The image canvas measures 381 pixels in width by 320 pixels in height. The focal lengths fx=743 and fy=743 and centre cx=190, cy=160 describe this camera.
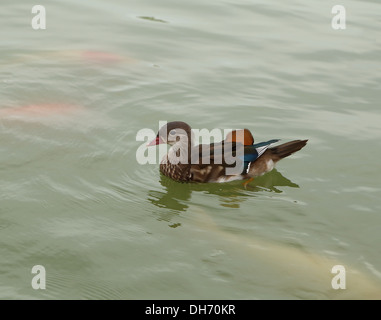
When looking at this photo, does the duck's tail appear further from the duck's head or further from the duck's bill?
the duck's bill

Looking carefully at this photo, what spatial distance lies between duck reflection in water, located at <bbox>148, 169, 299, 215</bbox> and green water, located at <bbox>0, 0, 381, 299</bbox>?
3 cm

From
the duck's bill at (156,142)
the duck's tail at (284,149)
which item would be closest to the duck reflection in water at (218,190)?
the duck's tail at (284,149)

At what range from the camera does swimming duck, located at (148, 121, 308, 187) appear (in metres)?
8.43

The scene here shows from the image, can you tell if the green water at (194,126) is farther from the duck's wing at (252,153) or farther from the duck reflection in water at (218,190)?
the duck's wing at (252,153)

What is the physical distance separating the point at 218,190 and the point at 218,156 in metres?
0.40

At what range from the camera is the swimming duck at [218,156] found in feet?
27.7

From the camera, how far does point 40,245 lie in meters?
6.68

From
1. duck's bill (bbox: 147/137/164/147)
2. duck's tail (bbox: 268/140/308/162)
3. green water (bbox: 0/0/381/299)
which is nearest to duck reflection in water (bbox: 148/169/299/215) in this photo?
green water (bbox: 0/0/381/299)

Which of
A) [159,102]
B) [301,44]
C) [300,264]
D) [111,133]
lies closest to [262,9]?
[301,44]

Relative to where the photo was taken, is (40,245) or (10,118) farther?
(10,118)

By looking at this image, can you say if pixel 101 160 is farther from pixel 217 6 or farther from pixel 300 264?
pixel 217 6
